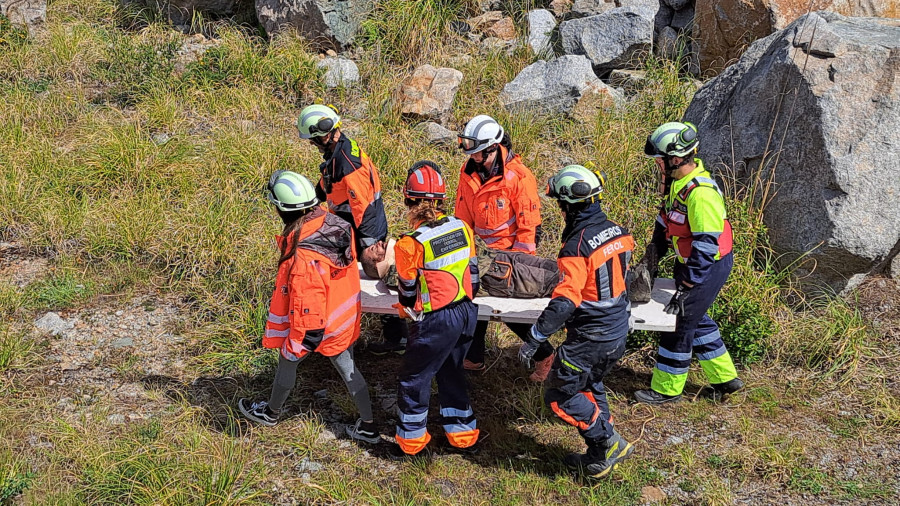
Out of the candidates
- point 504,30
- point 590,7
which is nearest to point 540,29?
point 504,30

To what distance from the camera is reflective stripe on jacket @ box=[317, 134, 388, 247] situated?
5031mm

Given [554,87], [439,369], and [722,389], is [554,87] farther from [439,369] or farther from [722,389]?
[439,369]

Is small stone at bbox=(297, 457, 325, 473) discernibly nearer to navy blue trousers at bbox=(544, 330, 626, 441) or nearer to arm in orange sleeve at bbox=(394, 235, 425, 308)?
arm in orange sleeve at bbox=(394, 235, 425, 308)

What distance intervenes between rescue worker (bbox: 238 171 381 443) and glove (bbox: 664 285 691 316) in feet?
6.38

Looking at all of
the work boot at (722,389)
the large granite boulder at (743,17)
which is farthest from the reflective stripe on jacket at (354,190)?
the large granite boulder at (743,17)

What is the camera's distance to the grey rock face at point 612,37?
27.5 ft

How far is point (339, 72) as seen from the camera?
28.1ft

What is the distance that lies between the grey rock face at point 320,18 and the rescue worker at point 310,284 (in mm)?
5477

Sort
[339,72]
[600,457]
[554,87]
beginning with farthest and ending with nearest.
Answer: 1. [339,72]
2. [554,87]
3. [600,457]

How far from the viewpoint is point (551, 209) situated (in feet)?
22.1

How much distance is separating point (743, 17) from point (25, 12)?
28.5ft

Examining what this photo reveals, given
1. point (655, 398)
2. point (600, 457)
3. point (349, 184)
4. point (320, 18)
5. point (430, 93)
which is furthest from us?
point (320, 18)

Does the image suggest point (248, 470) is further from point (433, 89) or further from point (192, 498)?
point (433, 89)

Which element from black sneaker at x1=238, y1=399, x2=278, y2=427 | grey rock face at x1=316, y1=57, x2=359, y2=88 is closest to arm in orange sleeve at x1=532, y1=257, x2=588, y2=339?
black sneaker at x1=238, y1=399, x2=278, y2=427
